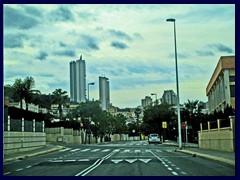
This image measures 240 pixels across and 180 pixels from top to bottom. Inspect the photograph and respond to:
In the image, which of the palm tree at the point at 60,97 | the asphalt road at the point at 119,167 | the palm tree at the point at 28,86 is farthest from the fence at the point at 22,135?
the palm tree at the point at 60,97

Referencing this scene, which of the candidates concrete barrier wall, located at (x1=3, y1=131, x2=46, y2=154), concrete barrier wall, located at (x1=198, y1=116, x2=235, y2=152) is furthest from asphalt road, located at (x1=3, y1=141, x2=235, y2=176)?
concrete barrier wall, located at (x1=3, y1=131, x2=46, y2=154)

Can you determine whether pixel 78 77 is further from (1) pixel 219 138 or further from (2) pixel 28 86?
(1) pixel 219 138

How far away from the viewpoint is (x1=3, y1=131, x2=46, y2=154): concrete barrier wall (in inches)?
1339

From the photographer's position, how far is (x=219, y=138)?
114 ft

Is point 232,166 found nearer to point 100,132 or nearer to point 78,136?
point 78,136

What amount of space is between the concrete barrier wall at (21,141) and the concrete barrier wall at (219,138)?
1586cm

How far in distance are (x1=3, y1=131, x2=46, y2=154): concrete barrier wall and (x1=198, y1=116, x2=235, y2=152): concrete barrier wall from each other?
1586 centimetres

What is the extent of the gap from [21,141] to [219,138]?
16236mm

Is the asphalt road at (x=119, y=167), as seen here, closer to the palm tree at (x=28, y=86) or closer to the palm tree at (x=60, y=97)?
the palm tree at (x=28, y=86)

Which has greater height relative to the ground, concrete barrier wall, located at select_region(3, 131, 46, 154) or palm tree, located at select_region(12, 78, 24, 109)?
palm tree, located at select_region(12, 78, 24, 109)

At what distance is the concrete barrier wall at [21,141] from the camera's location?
34.0 m

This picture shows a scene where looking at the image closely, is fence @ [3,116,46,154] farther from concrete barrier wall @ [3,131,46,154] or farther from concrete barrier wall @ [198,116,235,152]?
concrete barrier wall @ [198,116,235,152]

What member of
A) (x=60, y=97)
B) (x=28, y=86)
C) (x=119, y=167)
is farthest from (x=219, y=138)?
(x=60, y=97)

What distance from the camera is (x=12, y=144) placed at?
35.3 meters
